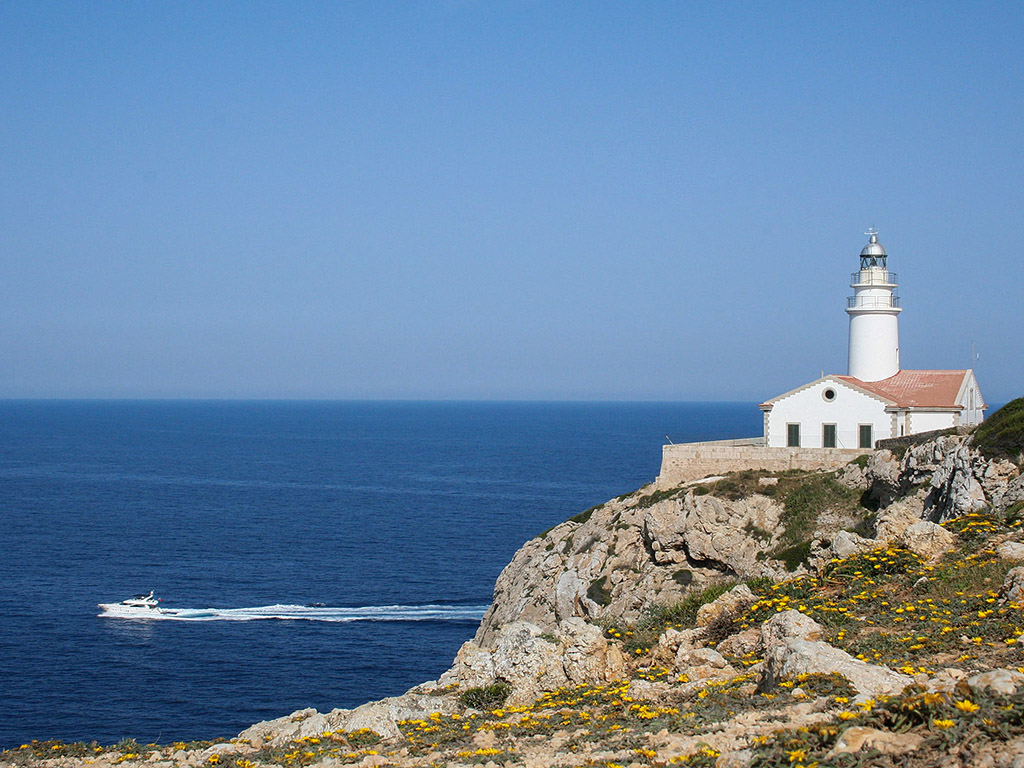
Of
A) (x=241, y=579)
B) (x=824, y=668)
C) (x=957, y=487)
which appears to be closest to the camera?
(x=824, y=668)

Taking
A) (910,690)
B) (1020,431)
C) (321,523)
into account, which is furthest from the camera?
(321,523)

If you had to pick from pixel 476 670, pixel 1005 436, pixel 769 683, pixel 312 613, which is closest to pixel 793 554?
pixel 1005 436

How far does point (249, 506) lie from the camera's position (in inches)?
4028

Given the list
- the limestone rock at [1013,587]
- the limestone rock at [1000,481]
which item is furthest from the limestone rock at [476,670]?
the limestone rock at [1000,481]

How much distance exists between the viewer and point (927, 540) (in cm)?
2088

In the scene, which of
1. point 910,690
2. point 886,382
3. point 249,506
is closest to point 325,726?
point 910,690

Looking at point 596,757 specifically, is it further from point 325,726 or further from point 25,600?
point 25,600

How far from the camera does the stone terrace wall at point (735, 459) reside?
41500 millimetres

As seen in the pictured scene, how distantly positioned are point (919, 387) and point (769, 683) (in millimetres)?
35147

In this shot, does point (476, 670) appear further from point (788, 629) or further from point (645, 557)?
point (645, 557)

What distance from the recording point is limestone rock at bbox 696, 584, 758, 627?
19797 mm

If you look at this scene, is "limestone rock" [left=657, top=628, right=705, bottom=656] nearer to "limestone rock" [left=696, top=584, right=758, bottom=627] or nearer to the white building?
"limestone rock" [left=696, top=584, right=758, bottom=627]

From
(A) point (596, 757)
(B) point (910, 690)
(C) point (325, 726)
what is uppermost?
(B) point (910, 690)

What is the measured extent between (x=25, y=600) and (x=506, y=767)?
58505 millimetres
